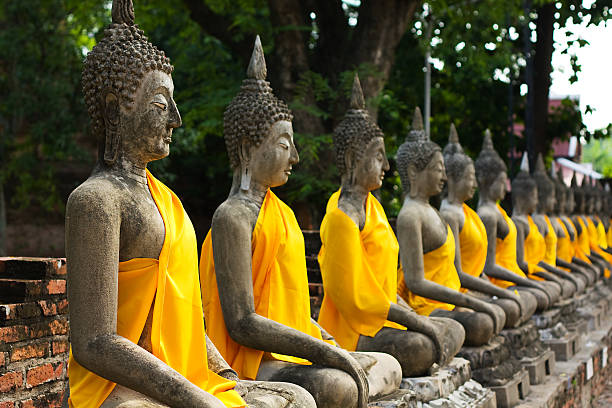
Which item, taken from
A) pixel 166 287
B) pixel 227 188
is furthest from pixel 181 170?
pixel 166 287

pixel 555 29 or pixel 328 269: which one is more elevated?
pixel 555 29

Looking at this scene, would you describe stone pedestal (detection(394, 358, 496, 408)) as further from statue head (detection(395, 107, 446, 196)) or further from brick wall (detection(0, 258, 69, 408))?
brick wall (detection(0, 258, 69, 408))

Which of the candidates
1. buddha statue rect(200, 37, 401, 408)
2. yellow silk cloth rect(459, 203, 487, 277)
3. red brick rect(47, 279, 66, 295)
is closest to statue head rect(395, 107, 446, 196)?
yellow silk cloth rect(459, 203, 487, 277)

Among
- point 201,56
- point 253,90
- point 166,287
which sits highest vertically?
point 201,56

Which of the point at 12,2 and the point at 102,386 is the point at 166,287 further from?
the point at 12,2

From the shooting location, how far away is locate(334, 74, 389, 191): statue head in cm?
508

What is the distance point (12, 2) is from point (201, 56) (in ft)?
10.1

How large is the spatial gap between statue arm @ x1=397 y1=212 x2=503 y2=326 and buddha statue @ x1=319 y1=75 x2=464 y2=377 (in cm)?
53

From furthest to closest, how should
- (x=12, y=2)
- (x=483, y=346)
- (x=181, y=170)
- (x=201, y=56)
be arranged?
(x=181, y=170) < (x=201, y=56) < (x=12, y=2) < (x=483, y=346)

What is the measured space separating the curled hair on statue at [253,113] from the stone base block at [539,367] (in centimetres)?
393

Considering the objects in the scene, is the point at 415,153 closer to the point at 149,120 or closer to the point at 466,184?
the point at 466,184

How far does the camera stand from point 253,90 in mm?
4137

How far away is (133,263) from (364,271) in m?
2.12

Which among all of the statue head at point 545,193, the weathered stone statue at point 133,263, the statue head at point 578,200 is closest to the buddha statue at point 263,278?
the weathered stone statue at point 133,263
